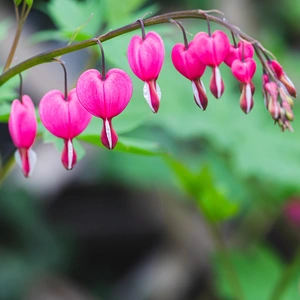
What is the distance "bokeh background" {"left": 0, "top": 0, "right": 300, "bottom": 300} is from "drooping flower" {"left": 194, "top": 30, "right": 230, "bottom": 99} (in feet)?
4.59

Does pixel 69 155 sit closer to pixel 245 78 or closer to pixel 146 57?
pixel 146 57

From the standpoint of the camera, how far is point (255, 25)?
5398mm

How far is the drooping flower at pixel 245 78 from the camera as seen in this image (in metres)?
1.11

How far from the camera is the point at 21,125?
117 centimetres

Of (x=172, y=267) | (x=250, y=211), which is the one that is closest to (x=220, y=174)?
(x=250, y=211)

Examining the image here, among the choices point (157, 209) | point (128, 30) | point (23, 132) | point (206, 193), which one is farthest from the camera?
point (157, 209)

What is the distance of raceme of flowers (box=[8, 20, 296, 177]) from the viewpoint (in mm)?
1094

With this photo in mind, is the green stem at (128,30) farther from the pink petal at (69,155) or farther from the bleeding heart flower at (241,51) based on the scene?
the pink petal at (69,155)

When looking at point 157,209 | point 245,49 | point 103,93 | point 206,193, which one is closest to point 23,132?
point 103,93

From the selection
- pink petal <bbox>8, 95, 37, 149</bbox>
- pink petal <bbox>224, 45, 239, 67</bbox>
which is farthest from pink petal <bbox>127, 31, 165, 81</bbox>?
pink petal <bbox>8, 95, 37, 149</bbox>

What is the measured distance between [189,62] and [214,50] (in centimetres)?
5

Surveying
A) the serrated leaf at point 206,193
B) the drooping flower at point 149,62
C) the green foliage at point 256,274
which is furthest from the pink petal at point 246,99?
the green foliage at point 256,274

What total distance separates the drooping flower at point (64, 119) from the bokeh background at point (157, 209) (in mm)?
1355

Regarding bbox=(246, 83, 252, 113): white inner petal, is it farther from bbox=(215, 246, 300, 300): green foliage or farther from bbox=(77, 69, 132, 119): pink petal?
bbox=(215, 246, 300, 300): green foliage
